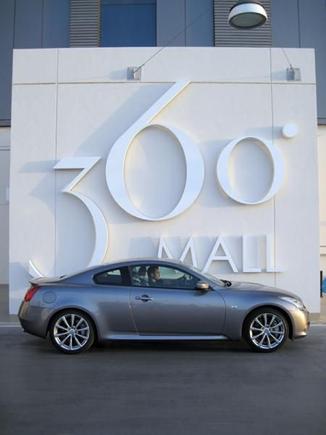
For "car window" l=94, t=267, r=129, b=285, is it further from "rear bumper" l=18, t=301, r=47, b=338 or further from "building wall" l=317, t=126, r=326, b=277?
"building wall" l=317, t=126, r=326, b=277

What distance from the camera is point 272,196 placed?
11.5m

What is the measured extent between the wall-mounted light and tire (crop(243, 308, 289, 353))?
5.71 meters

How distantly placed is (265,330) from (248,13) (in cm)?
601

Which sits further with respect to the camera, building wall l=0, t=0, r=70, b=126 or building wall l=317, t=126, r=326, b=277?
building wall l=0, t=0, r=70, b=126

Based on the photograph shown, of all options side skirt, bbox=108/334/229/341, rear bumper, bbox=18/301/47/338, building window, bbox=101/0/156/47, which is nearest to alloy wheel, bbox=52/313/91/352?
rear bumper, bbox=18/301/47/338

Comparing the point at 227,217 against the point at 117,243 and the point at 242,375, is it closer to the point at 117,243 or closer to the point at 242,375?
the point at 117,243

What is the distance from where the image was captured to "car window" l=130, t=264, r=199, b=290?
27.2 ft

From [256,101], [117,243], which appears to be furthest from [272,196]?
[117,243]

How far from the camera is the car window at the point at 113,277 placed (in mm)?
8352

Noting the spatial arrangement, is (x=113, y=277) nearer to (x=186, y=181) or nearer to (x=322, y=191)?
(x=186, y=181)

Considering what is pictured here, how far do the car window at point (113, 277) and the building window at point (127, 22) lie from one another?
1167 cm

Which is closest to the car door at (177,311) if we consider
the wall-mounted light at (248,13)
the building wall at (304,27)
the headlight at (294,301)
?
the headlight at (294,301)

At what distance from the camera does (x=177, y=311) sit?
8047 mm

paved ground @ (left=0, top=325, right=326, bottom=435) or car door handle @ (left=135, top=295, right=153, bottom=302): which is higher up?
car door handle @ (left=135, top=295, right=153, bottom=302)
